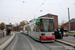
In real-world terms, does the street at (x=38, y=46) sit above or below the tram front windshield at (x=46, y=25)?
below

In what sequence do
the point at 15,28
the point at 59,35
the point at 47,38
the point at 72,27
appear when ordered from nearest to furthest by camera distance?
the point at 47,38 < the point at 59,35 < the point at 72,27 < the point at 15,28

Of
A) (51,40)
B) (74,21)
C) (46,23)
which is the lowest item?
(51,40)

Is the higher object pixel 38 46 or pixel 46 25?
pixel 46 25

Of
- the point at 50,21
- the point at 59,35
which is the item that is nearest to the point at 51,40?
the point at 50,21

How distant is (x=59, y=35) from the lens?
16.4m

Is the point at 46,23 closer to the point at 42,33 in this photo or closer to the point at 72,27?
the point at 42,33

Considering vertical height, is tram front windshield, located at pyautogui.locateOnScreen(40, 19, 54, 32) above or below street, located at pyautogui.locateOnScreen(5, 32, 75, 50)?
above

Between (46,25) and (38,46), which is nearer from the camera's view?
(38,46)

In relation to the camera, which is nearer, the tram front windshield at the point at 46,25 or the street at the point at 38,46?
the street at the point at 38,46

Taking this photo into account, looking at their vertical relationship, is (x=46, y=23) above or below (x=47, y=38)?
above

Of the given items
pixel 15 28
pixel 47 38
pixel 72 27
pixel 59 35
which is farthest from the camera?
pixel 15 28

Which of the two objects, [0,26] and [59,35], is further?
[0,26]

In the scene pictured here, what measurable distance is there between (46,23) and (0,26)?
80549 millimetres

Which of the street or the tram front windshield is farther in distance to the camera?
the tram front windshield
